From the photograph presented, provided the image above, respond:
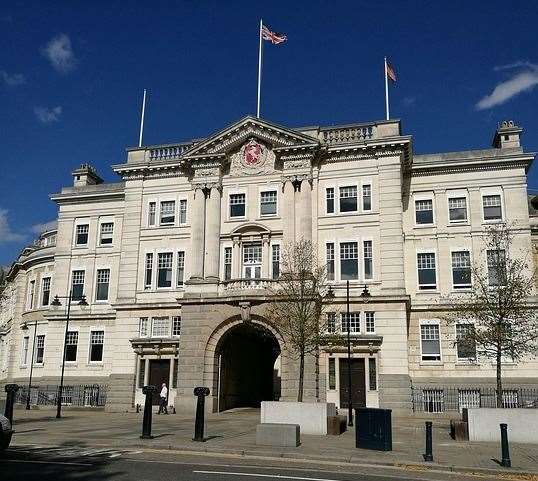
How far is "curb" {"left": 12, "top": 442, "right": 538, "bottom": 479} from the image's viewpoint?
14.7m

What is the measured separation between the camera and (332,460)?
1612cm

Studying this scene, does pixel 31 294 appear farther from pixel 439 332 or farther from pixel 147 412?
pixel 147 412

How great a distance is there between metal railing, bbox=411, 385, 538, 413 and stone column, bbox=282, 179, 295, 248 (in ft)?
39.1

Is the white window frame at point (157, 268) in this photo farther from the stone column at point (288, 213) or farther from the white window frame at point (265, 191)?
the stone column at point (288, 213)

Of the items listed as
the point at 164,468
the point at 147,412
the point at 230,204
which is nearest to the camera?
the point at 164,468

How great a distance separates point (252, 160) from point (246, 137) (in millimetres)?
1613

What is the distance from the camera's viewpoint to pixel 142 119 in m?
44.8

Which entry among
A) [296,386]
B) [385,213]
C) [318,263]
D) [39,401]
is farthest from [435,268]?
[39,401]

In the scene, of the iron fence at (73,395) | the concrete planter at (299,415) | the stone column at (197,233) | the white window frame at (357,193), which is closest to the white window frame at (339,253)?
the white window frame at (357,193)

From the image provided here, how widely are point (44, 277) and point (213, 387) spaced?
19374mm

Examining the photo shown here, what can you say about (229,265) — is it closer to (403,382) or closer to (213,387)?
(213,387)

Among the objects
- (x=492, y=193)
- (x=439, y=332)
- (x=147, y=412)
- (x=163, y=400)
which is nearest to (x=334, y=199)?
(x=492, y=193)

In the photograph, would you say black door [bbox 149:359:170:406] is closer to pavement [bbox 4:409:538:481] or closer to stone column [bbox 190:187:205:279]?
stone column [bbox 190:187:205:279]

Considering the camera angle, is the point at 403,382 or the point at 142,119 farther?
the point at 142,119
